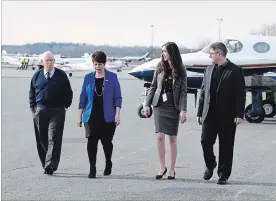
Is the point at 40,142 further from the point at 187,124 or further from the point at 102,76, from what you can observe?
the point at 187,124

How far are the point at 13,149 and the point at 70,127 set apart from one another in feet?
13.7

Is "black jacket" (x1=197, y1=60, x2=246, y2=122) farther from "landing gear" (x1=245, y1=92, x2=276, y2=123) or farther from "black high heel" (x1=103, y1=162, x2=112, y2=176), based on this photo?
"landing gear" (x1=245, y1=92, x2=276, y2=123)

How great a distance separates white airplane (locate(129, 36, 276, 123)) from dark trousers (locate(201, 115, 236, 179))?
360 inches

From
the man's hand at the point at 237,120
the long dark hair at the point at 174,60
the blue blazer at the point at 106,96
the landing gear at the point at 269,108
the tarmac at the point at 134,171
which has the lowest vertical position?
the landing gear at the point at 269,108

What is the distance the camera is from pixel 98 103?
905 centimetres

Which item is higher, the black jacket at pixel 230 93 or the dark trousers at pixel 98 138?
the black jacket at pixel 230 93

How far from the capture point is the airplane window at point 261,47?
18.7 m

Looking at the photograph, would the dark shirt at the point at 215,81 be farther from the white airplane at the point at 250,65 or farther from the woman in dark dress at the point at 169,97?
the white airplane at the point at 250,65

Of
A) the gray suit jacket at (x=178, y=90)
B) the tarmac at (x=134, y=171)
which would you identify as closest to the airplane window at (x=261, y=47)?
the tarmac at (x=134, y=171)

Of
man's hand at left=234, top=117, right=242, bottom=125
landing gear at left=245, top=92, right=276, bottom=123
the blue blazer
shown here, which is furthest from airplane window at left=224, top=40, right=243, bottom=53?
man's hand at left=234, top=117, right=242, bottom=125

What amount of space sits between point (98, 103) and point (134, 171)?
3.70 feet

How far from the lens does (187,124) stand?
17047 mm

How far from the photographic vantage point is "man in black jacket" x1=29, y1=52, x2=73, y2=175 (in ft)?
30.5

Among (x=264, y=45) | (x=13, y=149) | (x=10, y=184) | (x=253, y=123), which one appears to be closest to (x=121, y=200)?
(x=10, y=184)
